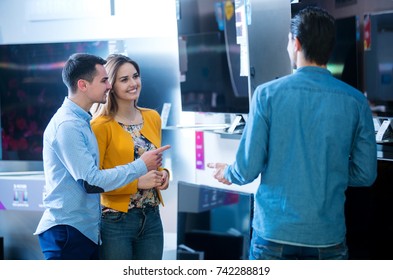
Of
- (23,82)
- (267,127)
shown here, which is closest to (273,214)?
(267,127)

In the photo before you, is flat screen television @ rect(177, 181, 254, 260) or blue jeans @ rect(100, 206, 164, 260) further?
flat screen television @ rect(177, 181, 254, 260)

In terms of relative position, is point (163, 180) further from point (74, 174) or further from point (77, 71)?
point (77, 71)

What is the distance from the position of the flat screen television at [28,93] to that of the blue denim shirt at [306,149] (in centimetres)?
196

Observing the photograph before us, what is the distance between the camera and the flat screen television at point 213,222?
9.46 feet

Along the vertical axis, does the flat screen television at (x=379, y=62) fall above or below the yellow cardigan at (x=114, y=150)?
above

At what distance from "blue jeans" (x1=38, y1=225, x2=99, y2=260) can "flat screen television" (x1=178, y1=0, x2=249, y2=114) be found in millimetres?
930

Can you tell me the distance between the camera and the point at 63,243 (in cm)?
227

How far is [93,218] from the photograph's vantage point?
2316 millimetres

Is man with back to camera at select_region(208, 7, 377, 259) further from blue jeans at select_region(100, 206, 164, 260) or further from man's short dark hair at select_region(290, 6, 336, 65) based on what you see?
blue jeans at select_region(100, 206, 164, 260)

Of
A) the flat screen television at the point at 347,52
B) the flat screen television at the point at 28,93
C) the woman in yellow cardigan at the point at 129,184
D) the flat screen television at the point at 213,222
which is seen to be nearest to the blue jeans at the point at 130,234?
the woman in yellow cardigan at the point at 129,184

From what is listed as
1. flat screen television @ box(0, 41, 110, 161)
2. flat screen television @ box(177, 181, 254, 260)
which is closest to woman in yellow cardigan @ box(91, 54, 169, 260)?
flat screen television @ box(177, 181, 254, 260)

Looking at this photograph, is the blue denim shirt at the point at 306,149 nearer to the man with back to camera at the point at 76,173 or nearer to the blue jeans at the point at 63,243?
the man with back to camera at the point at 76,173

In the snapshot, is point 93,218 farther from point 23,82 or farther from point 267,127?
point 23,82

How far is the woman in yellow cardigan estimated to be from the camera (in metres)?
2.42
